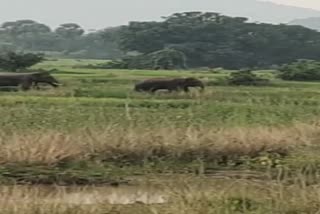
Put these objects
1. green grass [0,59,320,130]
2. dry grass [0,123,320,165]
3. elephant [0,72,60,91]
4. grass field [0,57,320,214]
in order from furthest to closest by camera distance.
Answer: elephant [0,72,60,91]
green grass [0,59,320,130]
dry grass [0,123,320,165]
grass field [0,57,320,214]

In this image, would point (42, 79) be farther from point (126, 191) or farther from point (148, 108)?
point (126, 191)

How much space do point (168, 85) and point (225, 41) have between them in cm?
2233

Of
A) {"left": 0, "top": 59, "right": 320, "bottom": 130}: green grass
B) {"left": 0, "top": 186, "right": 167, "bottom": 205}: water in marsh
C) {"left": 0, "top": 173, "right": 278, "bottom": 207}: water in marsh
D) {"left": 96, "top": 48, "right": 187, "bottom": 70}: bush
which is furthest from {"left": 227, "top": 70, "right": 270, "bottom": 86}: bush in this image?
{"left": 0, "top": 186, "right": 167, "bottom": 205}: water in marsh

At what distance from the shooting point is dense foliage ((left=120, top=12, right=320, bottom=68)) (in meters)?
43.1

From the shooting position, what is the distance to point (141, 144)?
9.89 meters

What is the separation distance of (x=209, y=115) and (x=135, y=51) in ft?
99.1

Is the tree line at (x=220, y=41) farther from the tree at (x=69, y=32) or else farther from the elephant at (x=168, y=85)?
the tree at (x=69, y=32)

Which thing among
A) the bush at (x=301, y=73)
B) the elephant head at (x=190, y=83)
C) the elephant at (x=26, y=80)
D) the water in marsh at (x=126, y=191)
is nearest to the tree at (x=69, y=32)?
the bush at (x=301, y=73)

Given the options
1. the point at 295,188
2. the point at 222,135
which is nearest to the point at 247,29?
the point at 222,135

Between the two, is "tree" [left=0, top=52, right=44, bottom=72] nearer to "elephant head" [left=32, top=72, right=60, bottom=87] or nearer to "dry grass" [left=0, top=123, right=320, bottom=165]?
"elephant head" [left=32, top=72, right=60, bottom=87]

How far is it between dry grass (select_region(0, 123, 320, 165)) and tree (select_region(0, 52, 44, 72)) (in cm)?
1967

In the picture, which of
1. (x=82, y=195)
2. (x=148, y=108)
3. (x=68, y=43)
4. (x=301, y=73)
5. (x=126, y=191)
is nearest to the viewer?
(x=82, y=195)

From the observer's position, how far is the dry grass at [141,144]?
30.5 ft

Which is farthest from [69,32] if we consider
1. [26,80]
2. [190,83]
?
[190,83]
